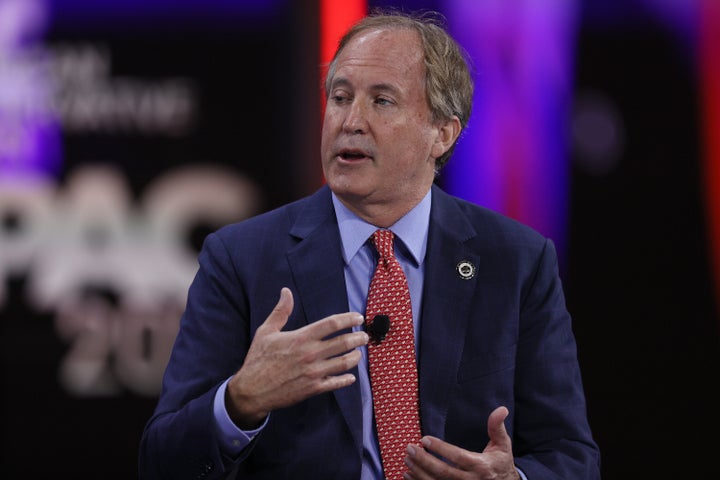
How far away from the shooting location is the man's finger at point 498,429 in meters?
1.91

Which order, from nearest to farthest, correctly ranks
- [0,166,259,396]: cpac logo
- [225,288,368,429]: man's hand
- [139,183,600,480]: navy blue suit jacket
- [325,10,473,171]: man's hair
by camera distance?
[225,288,368,429]: man's hand, [139,183,600,480]: navy blue suit jacket, [325,10,473,171]: man's hair, [0,166,259,396]: cpac logo

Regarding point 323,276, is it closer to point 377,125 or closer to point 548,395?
point 377,125

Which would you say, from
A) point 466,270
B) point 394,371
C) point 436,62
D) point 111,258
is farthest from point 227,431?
point 111,258

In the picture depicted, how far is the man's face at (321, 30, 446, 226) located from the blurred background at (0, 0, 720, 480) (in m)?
1.70

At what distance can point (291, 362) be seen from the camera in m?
1.81

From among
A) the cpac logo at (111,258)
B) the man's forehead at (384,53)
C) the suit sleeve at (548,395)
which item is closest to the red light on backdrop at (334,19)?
the cpac logo at (111,258)

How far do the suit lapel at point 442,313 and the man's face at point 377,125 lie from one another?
11cm

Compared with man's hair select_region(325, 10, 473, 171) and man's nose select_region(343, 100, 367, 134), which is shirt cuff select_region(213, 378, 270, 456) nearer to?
man's nose select_region(343, 100, 367, 134)

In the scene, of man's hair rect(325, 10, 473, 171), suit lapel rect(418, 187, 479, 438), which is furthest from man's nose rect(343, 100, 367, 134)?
suit lapel rect(418, 187, 479, 438)

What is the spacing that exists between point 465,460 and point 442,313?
0.35 m

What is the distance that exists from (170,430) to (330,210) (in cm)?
58

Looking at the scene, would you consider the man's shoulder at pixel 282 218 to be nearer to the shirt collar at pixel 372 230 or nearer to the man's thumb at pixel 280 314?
the shirt collar at pixel 372 230

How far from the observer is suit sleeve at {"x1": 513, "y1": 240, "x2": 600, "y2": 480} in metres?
2.11

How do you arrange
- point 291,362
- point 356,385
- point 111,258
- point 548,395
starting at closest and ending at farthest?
1. point 291,362
2. point 356,385
3. point 548,395
4. point 111,258
